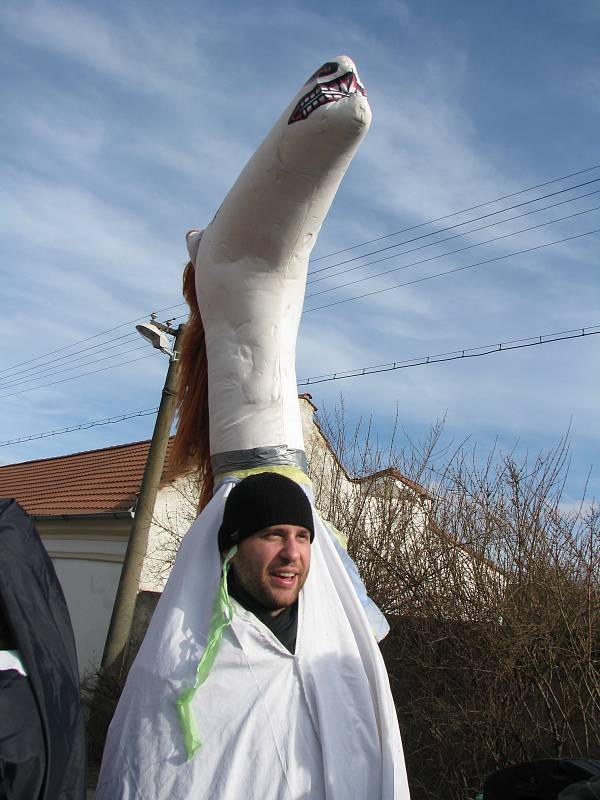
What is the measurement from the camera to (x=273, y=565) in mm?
2295

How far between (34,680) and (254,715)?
2.52ft

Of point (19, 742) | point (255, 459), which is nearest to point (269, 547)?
point (255, 459)

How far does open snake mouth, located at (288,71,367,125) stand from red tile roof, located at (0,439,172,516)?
32.0ft

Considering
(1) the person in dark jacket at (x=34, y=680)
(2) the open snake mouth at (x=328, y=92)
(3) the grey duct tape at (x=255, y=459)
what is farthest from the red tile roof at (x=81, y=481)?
(1) the person in dark jacket at (x=34, y=680)

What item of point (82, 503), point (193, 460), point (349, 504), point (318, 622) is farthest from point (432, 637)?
point (82, 503)

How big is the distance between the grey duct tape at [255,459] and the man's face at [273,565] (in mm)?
377

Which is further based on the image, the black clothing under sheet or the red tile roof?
the red tile roof

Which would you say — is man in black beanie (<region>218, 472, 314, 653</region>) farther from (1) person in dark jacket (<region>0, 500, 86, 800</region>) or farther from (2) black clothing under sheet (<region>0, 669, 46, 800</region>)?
(2) black clothing under sheet (<region>0, 669, 46, 800</region>)

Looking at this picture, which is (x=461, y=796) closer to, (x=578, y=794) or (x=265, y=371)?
(x=578, y=794)

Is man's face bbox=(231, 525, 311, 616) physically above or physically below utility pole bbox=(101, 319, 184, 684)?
below

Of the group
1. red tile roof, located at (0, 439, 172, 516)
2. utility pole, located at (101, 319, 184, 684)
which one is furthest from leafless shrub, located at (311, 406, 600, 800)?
red tile roof, located at (0, 439, 172, 516)

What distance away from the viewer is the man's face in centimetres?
228

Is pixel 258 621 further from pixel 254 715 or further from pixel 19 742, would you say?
pixel 19 742

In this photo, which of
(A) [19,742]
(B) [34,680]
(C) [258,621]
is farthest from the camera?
(C) [258,621]
